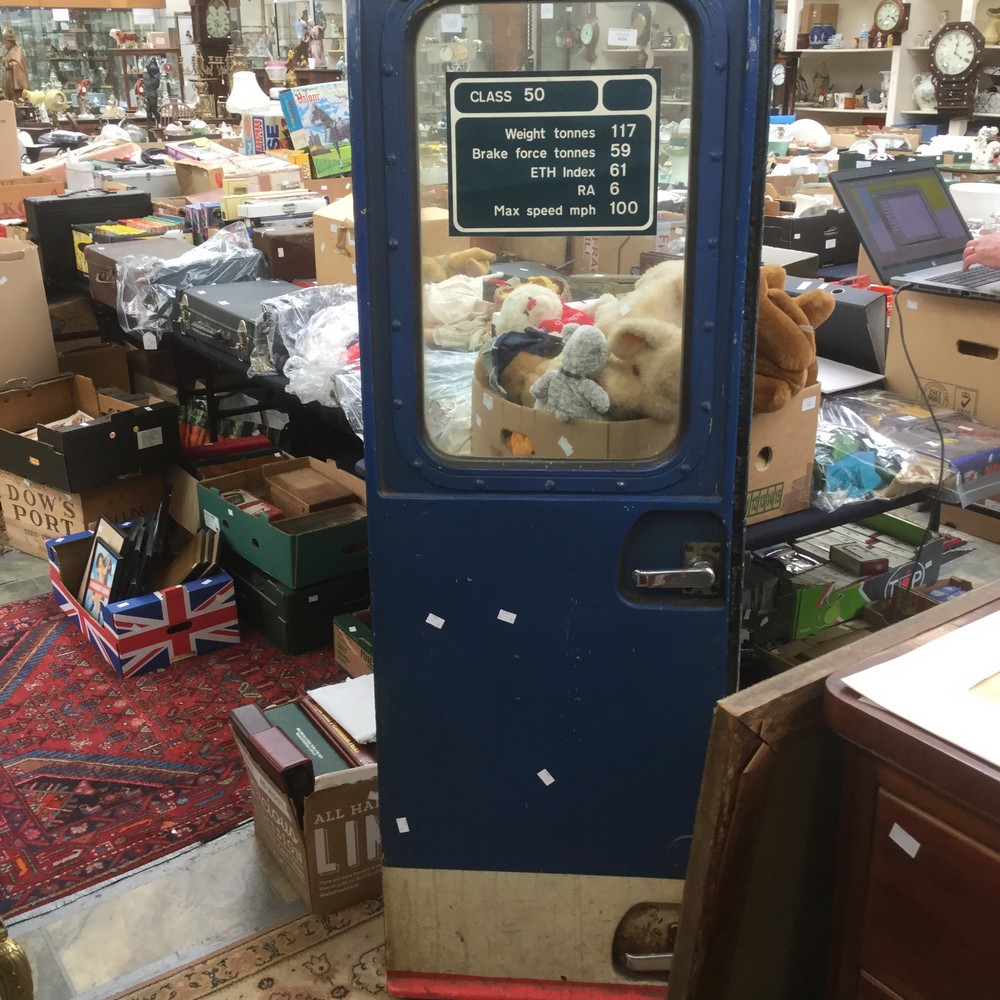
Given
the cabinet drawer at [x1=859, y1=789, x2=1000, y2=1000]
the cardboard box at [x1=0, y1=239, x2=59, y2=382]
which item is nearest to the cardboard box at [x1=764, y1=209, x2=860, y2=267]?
the cardboard box at [x1=0, y1=239, x2=59, y2=382]

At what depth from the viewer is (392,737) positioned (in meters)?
1.65

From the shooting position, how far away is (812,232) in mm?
4246

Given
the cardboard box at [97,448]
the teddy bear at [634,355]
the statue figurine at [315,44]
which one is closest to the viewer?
the teddy bear at [634,355]

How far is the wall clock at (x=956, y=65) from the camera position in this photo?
6.48 m

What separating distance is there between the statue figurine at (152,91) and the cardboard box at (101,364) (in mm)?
5296

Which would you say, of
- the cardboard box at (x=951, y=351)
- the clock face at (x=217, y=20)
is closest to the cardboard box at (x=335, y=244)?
the cardboard box at (x=951, y=351)

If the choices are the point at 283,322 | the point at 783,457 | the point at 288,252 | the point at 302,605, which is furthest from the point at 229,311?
the point at 783,457

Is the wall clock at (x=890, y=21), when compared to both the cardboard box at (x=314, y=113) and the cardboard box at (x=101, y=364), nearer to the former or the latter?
the cardboard box at (x=314, y=113)

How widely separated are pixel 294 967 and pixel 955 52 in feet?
22.1

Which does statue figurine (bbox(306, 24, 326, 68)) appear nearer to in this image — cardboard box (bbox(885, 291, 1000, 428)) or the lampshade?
the lampshade

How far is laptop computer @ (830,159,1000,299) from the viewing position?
2.55m

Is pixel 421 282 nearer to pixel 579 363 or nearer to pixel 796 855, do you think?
pixel 579 363

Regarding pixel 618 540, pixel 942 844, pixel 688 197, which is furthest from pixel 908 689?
pixel 688 197

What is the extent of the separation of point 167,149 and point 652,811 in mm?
4906
